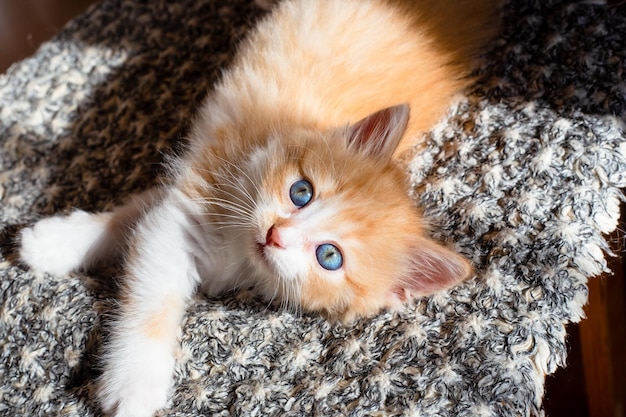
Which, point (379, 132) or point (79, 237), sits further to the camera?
point (79, 237)

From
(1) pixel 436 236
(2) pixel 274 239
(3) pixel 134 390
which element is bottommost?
(1) pixel 436 236

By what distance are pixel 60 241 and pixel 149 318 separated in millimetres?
301

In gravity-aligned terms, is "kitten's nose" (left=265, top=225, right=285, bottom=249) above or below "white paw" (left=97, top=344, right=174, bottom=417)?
above

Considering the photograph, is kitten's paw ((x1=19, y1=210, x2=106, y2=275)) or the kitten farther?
kitten's paw ((x1=19, y1=210, x2=106, y2=275))

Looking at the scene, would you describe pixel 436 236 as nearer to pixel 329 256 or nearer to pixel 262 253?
pixel 329 256

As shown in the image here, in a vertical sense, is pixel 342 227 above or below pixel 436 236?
above

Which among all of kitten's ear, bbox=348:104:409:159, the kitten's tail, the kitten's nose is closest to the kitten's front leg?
the kitten's tail

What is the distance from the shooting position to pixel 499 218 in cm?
123

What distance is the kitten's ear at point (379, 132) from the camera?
3.70 ft

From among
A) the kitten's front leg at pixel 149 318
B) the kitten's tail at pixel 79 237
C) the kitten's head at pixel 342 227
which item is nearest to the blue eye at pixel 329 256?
the kitten's head at pixel 342 227

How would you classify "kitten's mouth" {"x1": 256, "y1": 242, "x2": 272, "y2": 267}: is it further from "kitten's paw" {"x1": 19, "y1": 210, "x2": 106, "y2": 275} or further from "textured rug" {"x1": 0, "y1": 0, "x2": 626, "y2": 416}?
"kitten's paw" {"x1": 19, "y1": 210, "x2": 106, "y2": 275}

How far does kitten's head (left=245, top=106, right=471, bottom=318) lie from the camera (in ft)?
3.65

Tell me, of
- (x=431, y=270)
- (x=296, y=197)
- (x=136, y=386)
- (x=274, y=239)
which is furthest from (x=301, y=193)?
(x=136, y=386)

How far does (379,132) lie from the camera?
1.18m
